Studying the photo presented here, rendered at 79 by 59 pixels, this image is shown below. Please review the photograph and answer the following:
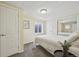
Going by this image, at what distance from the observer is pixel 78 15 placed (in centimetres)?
442

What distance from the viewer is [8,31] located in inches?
129

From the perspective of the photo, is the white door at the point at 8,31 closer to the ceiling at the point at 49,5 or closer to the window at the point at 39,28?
the ceiling at the point at 49,5

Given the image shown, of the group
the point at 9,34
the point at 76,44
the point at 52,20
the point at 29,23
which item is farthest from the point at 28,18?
the point at 76,44

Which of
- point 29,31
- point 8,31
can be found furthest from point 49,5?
point 29,31

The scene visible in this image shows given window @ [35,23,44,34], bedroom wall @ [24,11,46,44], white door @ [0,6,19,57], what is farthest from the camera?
window @ [35,23,44,34]

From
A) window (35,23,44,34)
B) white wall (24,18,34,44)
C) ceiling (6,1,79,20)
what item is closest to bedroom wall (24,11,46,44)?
white wall (24,18,34,44)

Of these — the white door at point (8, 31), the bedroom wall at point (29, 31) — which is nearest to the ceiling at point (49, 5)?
A: the white door at point (8, 31)

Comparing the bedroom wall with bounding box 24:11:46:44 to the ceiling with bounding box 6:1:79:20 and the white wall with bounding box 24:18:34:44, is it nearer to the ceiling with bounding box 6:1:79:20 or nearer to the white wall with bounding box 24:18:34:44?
the white wall with bounding box 24:18:34:44

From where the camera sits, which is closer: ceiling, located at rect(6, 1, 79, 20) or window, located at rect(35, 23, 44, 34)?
ceiling, located at rect(6, 1, 79, 20)

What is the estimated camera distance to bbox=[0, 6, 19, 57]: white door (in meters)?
3.06

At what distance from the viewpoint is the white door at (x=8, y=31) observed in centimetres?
306

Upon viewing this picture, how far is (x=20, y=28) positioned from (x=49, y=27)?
3.37 meters

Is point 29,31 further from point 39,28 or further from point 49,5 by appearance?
point 49,5

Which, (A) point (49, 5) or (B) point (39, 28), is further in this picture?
(B) point (39, 28)
